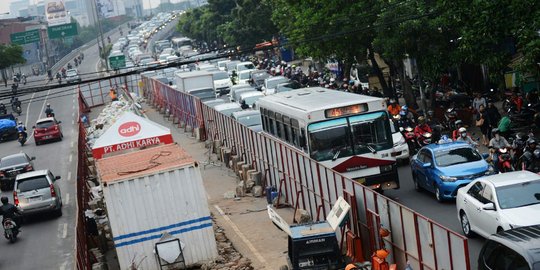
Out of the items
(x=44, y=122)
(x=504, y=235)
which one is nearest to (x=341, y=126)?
(x=504, y=235)

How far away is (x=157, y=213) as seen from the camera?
2275 centimetres

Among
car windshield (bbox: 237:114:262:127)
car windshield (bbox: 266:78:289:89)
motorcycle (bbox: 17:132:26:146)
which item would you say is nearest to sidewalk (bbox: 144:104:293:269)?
car windshield (bbox: 237:114:262:127)

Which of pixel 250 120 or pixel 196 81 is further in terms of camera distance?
pixel 196 81

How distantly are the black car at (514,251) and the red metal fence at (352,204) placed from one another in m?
0.37

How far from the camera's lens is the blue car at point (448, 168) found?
25.1 metres

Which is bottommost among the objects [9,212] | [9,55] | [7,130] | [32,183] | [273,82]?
[7,130]

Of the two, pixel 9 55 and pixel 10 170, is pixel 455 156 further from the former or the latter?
pixel 9 55

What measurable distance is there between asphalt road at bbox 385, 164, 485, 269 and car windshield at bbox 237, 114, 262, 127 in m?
10.2

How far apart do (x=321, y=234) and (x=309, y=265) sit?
63 centimetres

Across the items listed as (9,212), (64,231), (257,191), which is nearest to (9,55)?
(64,231)

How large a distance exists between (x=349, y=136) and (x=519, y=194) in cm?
704

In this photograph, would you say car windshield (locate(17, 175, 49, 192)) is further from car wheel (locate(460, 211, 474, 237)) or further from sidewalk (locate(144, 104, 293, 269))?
car wheel (locate(460, 211, 474, 237))

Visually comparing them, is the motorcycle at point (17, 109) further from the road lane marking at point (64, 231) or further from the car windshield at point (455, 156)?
the car windshield at point (455, 156)

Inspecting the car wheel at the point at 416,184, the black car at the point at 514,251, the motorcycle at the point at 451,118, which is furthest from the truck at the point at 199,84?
the black car at the point at 514,251
